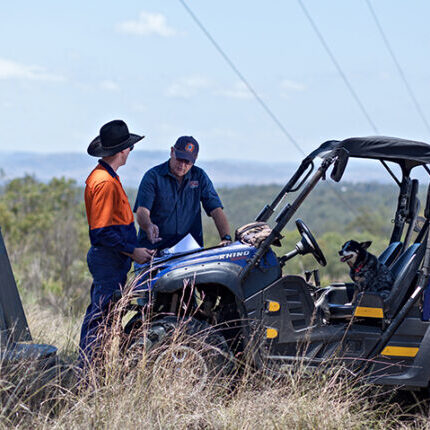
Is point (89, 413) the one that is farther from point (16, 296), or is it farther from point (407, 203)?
point (407, 203)

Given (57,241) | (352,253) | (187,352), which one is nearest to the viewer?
(187,352)

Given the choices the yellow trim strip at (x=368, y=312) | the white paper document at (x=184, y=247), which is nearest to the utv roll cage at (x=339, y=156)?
the white paper document at (x=184, y=247)

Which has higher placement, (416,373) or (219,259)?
(219,259)

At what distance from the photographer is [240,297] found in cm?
592

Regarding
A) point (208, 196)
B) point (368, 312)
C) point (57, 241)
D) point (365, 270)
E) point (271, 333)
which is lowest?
point (57, 241)

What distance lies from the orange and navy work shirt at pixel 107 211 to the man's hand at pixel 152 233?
35cm

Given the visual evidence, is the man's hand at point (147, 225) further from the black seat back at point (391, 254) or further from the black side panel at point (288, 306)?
the black seat back at point (391, 254)

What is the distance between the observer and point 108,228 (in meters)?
6.36

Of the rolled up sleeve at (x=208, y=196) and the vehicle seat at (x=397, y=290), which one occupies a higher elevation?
the rolled up sleeve at (x=208, y=196)

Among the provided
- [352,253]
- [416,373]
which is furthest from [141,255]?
[416,373]

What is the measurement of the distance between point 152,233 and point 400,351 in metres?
2.25

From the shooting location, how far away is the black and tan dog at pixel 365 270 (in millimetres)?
6184

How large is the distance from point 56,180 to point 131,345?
24826 mm

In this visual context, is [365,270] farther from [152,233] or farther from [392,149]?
[152,233]
